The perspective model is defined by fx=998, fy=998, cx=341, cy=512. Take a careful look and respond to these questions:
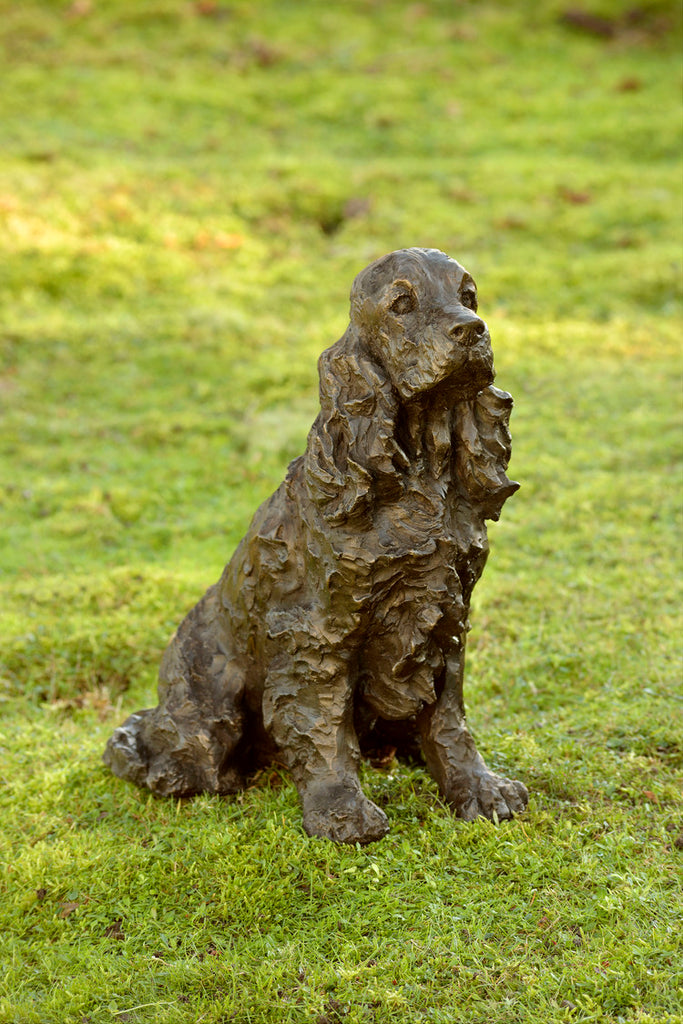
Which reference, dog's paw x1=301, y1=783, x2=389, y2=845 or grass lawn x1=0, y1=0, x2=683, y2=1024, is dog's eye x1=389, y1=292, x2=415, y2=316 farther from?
grass lawn x1=0, y1=0, x2=683, y2=1024

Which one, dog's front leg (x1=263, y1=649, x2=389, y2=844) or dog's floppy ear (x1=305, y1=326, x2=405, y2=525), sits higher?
dog's floppy ear (x1=305, y1=326, x2=405, y2=525)

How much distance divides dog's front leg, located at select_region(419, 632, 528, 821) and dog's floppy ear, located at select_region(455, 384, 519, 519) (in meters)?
0.78

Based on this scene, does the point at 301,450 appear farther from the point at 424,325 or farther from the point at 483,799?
the point at 424,325

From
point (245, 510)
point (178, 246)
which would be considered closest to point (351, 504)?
point (245, 510)

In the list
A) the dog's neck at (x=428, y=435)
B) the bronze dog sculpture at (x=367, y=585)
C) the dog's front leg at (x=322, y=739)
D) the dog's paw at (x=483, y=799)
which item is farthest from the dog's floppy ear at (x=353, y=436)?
the dog's paw at (x=483, y=799)

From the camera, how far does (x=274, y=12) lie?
24.9 meters

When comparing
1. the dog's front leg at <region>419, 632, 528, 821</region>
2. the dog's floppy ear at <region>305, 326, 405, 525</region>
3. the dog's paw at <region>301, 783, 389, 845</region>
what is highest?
the dog's floppy ear at <region>305, 326, 405, 525</region>

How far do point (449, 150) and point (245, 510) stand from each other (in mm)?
12294

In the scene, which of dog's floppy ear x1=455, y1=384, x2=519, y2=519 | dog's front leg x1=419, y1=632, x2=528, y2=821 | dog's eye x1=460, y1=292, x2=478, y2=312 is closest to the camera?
dog's eye x1=460, y1=292, x2=478, y2=312

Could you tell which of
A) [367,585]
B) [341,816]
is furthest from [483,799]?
[367,585]

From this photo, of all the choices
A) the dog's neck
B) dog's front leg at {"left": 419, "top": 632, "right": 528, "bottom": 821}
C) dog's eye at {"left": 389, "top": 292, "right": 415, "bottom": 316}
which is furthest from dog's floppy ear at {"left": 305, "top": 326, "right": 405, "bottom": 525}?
dog's front leg at {"left": 419, "top": 632, "right": 528, "bottom": 821}

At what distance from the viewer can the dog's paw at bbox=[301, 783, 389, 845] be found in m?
4.48

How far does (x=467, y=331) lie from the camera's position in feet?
12.7

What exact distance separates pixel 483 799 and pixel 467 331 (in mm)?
2204
